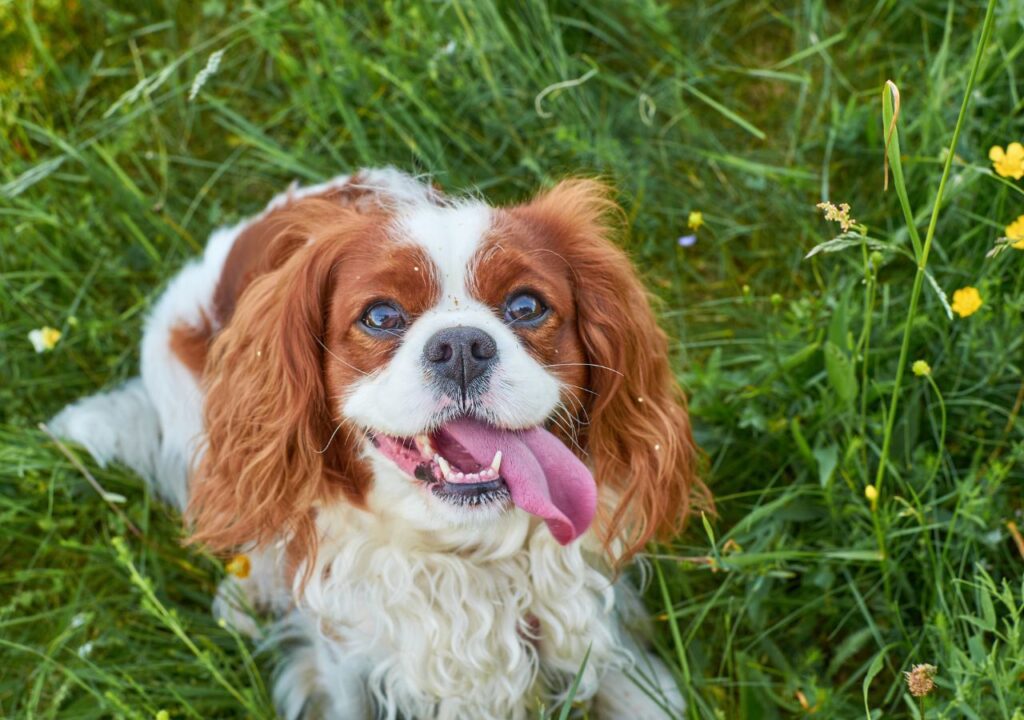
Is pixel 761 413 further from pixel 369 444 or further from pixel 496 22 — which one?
pixel 496 22

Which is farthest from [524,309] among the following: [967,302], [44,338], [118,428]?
[44,338]

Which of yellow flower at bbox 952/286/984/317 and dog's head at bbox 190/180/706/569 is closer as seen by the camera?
dog's head at bbox 190/180/706/569

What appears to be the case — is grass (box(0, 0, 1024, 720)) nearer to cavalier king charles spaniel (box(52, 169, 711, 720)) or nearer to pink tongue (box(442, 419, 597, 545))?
cavalier king charles spaniel (box(52, 169, 711, 720))

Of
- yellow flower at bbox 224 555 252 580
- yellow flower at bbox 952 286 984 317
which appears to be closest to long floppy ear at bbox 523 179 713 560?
yellow flower at bbox 952 286 984 317

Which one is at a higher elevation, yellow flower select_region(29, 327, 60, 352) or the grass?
yellow flower select_region(29, 327, 60, 352)

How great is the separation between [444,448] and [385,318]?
12.1 inches

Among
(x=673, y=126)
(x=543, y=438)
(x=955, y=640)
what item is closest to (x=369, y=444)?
(x=543, y=438)

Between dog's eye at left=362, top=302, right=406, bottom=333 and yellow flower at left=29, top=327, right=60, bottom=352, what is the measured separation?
1.59 m

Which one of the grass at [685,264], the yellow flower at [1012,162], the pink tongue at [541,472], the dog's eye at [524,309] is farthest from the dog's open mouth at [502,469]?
the yellow flower at [1012,162]

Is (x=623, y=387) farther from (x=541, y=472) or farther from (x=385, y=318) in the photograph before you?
(x=385, y=318)

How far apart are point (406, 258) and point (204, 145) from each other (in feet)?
7.08

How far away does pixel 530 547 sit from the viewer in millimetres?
2680

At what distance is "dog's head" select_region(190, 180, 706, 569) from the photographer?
7.62 ft

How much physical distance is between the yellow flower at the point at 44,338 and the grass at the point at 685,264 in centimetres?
15
